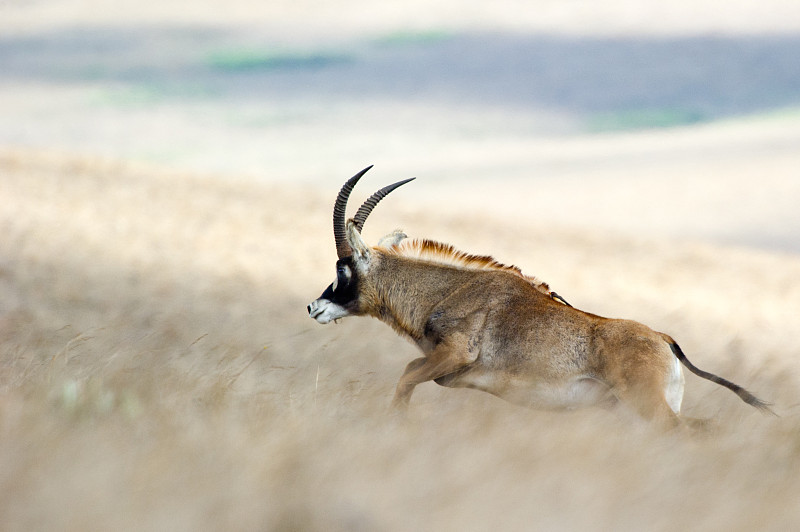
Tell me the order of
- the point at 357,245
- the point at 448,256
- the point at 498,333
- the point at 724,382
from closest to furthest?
the point at 724,382 → the point at 498,333 → the point at 357,245 → the point at 448,256

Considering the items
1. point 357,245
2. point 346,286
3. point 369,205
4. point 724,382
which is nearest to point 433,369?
point 346,286

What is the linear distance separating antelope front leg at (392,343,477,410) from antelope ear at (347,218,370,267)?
5.18ft

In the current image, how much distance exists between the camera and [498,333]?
7996 millimetres

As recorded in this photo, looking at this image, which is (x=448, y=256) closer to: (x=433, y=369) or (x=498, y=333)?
(x=498, y=333)

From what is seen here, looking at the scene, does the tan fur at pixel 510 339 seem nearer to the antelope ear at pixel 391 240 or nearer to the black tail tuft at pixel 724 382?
the black tail tuft at pixel 724 382

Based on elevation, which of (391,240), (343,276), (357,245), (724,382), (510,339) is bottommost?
(724,382)

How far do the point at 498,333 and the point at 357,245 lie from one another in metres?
1.97

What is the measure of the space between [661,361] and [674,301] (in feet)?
54.9

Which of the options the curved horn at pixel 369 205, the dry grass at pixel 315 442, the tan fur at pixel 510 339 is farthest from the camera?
the curved horn at pixel 369 205

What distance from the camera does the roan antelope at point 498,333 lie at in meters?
7.38

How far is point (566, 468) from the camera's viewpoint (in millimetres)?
5062

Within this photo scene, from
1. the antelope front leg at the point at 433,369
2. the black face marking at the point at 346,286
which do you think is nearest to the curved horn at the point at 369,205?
the black face marking at the point at 346,286

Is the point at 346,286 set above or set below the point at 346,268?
below

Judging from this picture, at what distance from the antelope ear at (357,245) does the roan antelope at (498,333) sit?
0.01 metres
